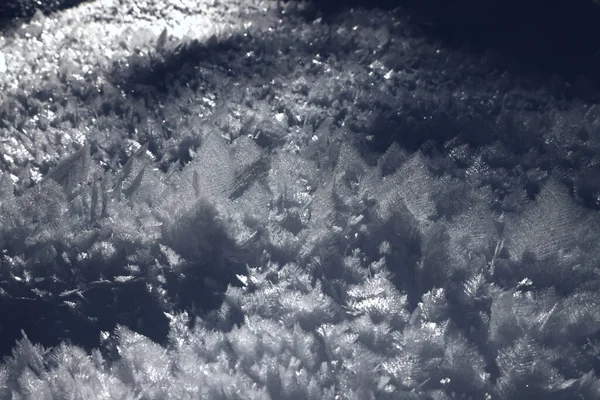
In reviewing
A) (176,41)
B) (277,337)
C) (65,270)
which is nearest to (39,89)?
(176,41)

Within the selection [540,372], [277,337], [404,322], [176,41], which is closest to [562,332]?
[540,372]

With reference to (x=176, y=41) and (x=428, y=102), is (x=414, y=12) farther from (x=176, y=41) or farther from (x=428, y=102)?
(x=176, y=41)

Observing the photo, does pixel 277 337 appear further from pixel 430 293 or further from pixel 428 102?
pixel 428 102

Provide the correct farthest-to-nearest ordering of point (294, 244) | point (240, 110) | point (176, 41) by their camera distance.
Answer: point (176, 41)
point (240, 110)
point (294, 244)

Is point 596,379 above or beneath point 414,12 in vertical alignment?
beneath

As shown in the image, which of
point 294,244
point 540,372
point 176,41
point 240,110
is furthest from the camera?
point 176,41

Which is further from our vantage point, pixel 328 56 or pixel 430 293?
pixel 328 56

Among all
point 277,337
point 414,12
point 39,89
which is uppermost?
point 414,12
